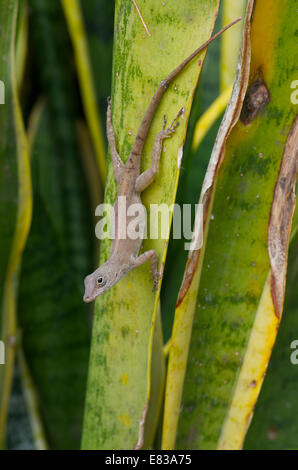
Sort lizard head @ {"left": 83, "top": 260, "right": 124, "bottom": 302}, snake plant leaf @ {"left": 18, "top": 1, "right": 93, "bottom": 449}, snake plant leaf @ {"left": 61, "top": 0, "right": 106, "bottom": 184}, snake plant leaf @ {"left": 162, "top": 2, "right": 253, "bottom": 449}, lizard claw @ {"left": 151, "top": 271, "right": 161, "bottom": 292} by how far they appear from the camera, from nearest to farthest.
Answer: snake plant leaf @ {"left": 162, "top": 2, "right": 253, "bottom": 449} → lizard claw @ {"left": 151, "top": 271, "right": 161, "bottom": 292} → lizard head @ {"left": 83, "top": 260, "right": 124, "bottom": 302} → snake plant leaf @ {"left": 18, "top": 1, "right": 93, "bottom": 449} → snake plant leaf @ {"left": 61, "top": 0, "right": 106, "bottom": 184}

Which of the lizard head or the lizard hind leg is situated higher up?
the lizard hind leg

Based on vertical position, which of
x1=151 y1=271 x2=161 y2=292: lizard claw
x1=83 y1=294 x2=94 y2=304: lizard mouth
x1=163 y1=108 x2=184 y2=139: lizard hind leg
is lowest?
x1=83 y1=294 x2=94 y2=304: lizard mouth

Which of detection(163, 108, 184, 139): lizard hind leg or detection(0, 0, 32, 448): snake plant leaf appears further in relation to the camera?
detection(0, 0, 32, 448): snake plant leaf

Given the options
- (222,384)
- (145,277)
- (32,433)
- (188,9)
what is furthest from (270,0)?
(32,433)

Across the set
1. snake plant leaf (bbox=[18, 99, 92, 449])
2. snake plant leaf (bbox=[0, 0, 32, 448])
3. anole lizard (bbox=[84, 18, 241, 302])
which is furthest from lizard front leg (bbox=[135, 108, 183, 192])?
snake plant leaf (bbox=[18, 99, 92, 449])

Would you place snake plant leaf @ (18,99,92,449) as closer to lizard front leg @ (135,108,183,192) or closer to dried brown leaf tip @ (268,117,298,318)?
lizard front leg @ (135,108,183,192)

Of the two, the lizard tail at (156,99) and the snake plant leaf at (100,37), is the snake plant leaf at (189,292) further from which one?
the snake plant leaf at (100,37)

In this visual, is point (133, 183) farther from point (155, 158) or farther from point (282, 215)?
point (282, 215)

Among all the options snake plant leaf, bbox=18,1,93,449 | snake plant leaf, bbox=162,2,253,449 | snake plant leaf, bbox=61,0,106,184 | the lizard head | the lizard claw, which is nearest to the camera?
snake plant leaf, bbox=162,2,253,449
